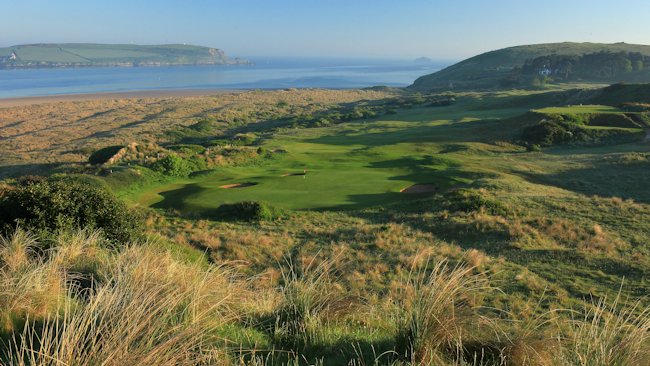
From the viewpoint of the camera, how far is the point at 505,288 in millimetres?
10664

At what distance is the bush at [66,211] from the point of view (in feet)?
29.1

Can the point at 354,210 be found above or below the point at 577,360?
below

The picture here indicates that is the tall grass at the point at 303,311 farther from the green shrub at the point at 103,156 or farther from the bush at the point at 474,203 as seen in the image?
the green shrub at the point at 103,156

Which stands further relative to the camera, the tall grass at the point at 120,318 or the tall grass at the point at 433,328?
the tall grass at the point at 433,328

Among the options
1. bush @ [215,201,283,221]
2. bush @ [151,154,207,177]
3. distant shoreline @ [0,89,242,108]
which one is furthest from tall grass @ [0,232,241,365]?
distant shoreline @ [0,89,242,108]

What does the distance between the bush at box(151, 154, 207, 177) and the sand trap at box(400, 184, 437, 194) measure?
41.0 feet

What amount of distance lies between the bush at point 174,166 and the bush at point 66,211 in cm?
1450

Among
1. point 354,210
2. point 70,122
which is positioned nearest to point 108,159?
point 354,210

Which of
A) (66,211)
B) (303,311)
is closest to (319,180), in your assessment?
(66,211)

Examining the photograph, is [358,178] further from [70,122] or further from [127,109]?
[127,109]

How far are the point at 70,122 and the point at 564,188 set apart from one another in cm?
6074

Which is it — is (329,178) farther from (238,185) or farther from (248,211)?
(248,211)

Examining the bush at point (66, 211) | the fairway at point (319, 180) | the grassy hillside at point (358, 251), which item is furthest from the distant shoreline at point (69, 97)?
the bush at point (66, 211)

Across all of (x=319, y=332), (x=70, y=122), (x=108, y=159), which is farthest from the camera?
(x=70, y=122)
